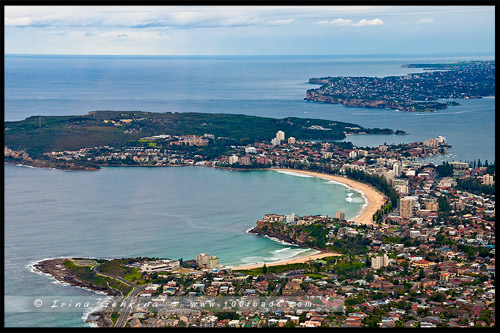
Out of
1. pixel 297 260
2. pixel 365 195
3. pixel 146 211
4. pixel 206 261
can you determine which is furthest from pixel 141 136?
pixel 206 261

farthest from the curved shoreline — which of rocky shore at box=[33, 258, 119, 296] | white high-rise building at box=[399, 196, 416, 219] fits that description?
rocky shore at box=[33, 258, 119, 296]

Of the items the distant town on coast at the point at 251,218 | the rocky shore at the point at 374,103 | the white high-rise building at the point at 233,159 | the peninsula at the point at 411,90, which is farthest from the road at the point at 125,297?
the peninsula at the point at 411,90

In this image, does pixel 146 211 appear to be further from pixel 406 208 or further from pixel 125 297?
pixel 125 297

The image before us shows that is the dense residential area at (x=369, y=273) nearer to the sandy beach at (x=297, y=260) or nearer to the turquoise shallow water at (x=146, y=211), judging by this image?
the sandy beach at (x=297, y=260)

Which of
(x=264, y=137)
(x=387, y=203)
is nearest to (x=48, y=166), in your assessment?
(x=264, y=137)

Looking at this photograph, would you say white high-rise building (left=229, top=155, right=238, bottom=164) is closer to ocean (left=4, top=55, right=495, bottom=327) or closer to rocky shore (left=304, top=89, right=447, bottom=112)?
ocean (left=4, top=55, right=495, bottom=327)

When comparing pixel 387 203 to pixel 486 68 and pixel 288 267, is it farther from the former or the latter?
pixel 486 68
